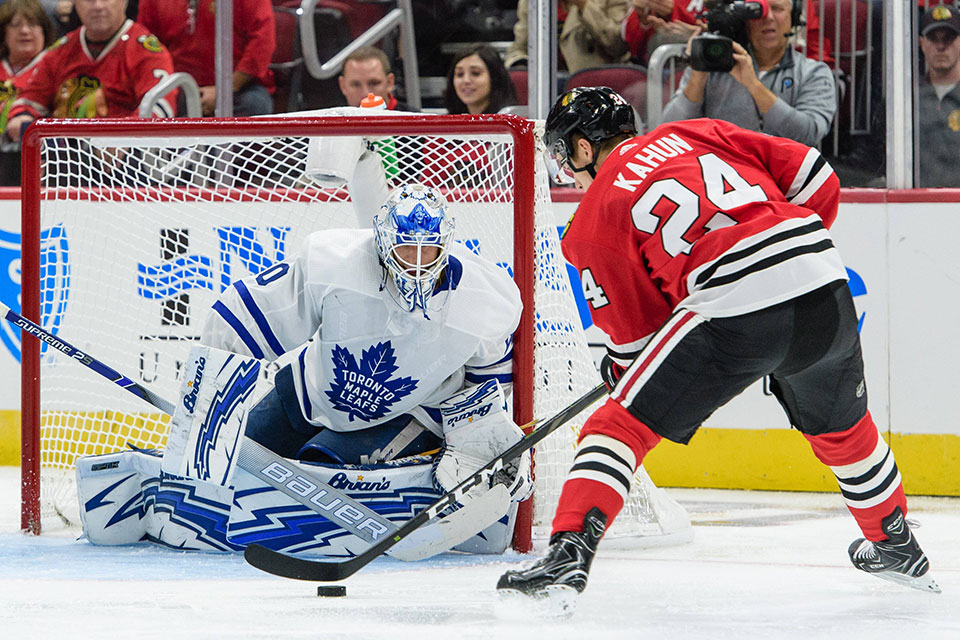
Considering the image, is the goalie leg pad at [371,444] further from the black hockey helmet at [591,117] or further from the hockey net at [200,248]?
the black hockey helmet at [591,117]

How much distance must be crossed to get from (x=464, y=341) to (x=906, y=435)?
159 cm

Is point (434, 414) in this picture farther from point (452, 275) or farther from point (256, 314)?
point (256, 314)

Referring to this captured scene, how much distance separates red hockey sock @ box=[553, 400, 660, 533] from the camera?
6.23 feet

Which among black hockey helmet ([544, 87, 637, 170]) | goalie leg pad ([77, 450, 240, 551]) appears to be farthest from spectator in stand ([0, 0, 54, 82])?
black hockey helmet ([544, 87, 637, 170])

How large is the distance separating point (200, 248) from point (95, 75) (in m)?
1.11

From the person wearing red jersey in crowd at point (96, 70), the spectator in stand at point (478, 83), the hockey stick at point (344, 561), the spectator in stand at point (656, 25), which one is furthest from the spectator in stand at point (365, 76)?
the hockey stick at point (344, 561)

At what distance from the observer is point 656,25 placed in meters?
3.68

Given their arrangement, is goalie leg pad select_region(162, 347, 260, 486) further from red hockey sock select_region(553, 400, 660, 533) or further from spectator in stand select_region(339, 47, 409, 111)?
spectator in stand select_region(339, 47, 409, 111)

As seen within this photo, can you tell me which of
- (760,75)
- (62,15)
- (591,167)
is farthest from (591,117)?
(62,15)

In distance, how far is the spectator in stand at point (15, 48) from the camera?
13.9 feet

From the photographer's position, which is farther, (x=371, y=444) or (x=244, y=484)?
(x=371, y=444)

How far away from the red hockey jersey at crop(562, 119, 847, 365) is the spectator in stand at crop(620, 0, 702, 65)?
1.67 m

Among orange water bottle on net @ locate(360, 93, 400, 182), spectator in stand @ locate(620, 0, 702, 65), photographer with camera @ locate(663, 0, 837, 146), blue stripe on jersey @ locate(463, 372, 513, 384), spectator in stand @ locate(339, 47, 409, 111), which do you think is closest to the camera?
blue stripe on jersey @ locate(463, 372, 513, 384)

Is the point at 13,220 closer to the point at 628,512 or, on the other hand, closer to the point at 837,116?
the point at 628,512
